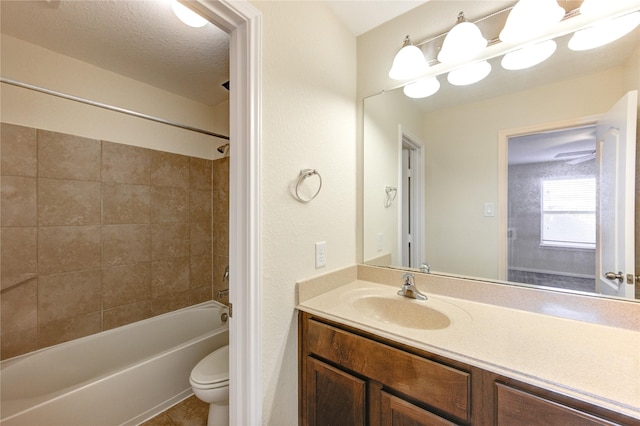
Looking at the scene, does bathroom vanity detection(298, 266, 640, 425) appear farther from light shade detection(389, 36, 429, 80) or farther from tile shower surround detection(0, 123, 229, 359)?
tile shower surround detection(0, 123, 229, 359)

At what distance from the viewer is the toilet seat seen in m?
1.34

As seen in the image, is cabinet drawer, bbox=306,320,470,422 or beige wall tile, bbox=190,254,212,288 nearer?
cabinet drawer, bbox=306,320,470,422

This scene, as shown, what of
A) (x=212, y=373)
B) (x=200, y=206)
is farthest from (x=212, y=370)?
(x=200, y=206)

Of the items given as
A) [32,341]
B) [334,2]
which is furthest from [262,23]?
[32,341]

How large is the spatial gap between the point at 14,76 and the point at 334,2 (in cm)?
197

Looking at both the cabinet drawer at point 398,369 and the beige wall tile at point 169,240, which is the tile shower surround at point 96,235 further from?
the cabinet drawer at point 398,369

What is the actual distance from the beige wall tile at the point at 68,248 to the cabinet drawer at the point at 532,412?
2.41 metres

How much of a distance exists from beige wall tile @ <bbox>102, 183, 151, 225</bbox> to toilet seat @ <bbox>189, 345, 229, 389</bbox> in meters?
1.26

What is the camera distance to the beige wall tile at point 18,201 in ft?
4.63

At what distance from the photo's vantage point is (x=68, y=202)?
1633mm

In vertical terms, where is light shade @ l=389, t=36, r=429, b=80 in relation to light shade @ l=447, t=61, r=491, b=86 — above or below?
above

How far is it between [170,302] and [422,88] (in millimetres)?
2546

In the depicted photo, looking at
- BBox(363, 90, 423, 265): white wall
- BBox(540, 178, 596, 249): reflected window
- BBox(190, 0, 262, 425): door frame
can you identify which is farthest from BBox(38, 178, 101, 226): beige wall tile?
BBox(540, 178, 596, 249): reflected window

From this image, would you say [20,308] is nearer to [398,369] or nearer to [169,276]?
[169,276]
